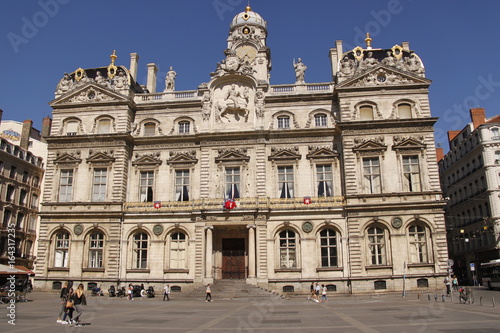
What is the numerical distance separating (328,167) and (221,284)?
47.8ft

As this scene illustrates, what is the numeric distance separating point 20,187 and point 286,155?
35519 mm

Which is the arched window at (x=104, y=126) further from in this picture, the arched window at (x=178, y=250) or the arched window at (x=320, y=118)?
the arched window at (x=320, y=118)

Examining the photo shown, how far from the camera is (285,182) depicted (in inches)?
1603

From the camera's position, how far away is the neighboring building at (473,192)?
177 feet

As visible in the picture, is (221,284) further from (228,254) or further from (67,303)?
(67,303)

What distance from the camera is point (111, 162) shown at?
41.9 metres

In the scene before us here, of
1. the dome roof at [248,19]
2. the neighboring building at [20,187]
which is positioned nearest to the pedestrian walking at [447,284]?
the dome roof at [248,19]

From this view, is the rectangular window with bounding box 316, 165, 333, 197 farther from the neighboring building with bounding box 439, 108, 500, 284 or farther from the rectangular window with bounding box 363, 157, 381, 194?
the neighboring building with bounding box 439, 108, 500, 284

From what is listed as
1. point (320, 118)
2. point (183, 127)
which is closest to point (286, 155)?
point (320, 118)

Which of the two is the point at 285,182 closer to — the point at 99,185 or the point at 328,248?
the point at 328,248

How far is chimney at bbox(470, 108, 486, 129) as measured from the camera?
60.4 m

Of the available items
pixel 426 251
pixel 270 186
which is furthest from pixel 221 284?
pixel 426 251

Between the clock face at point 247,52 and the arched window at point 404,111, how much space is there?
16.4m

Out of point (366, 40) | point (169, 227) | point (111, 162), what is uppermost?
point (366, 40)
